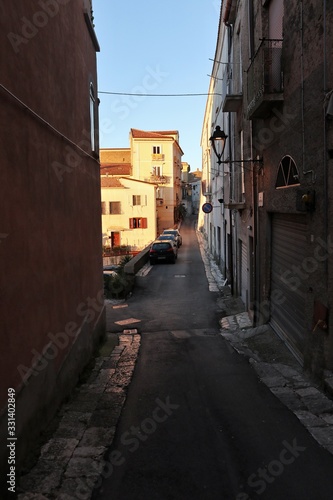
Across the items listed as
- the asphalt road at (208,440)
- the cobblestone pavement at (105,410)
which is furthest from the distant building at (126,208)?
the asphalt road at (208,440)

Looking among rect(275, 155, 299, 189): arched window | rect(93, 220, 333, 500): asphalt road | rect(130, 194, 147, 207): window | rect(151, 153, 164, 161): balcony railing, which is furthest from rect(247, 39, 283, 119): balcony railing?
rect(151, 153, 164, 161): balcony railing

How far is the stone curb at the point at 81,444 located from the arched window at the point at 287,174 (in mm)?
4661

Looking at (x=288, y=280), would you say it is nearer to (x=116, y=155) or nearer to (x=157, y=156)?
(x=157, y=156)

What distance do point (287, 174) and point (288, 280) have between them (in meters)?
2.06

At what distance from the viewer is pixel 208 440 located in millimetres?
4809

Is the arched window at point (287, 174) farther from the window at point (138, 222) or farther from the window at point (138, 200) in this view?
the window at point (138, 222)

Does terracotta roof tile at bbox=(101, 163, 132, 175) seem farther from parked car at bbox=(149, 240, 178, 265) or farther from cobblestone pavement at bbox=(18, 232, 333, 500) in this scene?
cobblestone pavement at bbox=(18, 232, 333, 500)

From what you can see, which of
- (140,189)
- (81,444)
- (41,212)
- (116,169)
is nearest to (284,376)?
(81,444)

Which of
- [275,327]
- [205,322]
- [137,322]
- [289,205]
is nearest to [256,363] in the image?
[275,327]

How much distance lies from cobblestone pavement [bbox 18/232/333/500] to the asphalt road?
6.2 inches

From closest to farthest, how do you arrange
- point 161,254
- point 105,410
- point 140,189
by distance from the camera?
point 105,410, point 161,254, point 140,189

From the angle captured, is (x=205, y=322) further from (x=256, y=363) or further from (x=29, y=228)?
(x=29, y=228)

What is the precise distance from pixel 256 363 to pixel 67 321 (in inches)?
143

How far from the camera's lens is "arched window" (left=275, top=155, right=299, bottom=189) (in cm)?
741
